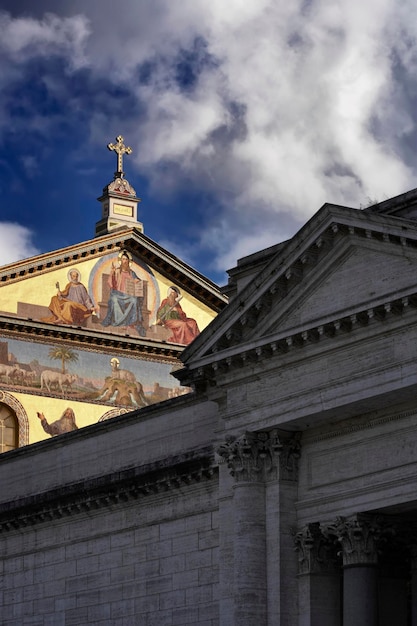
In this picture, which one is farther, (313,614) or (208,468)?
(208,468)

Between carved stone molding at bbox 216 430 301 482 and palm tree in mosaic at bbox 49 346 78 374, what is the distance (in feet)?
67.9

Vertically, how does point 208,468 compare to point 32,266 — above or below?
below

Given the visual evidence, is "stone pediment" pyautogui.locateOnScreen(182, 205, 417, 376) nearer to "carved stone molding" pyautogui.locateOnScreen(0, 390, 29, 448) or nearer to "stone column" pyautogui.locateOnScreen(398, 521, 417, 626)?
"stone column" pyautogui.locateOnScreen(398, 521, 417, 626)

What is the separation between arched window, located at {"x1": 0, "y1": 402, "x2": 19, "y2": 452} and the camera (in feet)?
176

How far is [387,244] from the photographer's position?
Answer: 1249 inches

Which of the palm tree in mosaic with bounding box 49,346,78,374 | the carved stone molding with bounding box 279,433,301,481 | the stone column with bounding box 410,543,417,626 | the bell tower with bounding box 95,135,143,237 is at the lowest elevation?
the stone column with bounding box 410,543,417,626

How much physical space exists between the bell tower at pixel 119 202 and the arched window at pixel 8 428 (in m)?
7.53

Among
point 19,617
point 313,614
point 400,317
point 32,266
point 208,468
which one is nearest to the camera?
point 400,317

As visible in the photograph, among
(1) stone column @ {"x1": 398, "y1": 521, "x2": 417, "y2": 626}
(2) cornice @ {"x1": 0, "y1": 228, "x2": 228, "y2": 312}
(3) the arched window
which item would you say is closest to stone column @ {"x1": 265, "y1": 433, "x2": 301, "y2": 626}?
(1) stone column @ {"x1": 398, "y1": 521, "x2": 417, "y2": 626}

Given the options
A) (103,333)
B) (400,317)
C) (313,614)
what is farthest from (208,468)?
(103,333)

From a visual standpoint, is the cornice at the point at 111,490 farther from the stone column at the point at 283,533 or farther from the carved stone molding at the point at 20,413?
the carved stone molding at the point at 20,413

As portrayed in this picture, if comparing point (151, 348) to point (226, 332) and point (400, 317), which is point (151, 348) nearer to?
point (226, 332)

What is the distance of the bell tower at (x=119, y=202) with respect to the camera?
58625 millimetres

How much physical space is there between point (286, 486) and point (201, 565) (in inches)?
139
